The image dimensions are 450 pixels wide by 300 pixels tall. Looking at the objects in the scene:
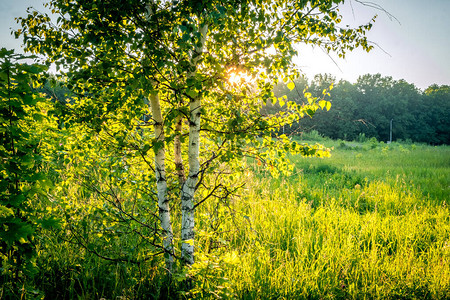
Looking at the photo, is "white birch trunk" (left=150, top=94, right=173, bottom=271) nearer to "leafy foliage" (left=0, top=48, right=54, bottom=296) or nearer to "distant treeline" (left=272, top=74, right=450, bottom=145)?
"leafy foliage" (left=0, top=48, right=54, bottom=296)

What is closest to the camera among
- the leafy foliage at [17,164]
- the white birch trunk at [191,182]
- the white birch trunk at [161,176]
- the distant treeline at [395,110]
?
the leafy foliage at [17,164]

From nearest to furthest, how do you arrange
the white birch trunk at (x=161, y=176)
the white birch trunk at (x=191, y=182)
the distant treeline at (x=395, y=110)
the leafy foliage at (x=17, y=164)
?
the leafy foliage at (x=17, y=164), the white birch trunk at (x=191, y=182), the white birch trunk at (x=161, y=176), the distant treeline at (x=395, y=110)

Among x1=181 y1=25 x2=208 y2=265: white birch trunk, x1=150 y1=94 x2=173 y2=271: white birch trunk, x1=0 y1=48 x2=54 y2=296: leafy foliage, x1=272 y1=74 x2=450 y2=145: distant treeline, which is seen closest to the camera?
x1=0 y1=48 x2=54 y2=296: leafy foliage

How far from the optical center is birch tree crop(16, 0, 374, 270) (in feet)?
6.05

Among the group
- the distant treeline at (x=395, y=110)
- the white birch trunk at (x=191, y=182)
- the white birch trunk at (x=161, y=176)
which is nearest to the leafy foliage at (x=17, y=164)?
the white birch trunk at (x=161, y=176)

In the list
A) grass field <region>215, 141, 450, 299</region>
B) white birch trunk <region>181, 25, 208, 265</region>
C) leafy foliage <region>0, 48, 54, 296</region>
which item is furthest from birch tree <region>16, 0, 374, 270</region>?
grass field <region>215, 141, 450, 299</region>

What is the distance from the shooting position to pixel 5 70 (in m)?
1.46

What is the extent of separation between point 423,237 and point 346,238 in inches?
56.0

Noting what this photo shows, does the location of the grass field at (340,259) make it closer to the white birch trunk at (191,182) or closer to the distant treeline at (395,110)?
the white birch trunk at (191,182)

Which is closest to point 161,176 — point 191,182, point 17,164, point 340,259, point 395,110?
point 191,182

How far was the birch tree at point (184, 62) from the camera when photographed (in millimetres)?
1844

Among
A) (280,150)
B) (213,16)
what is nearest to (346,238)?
(280,150)

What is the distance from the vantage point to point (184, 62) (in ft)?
6.26

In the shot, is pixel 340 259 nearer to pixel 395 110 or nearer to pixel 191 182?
pixel 191 182
